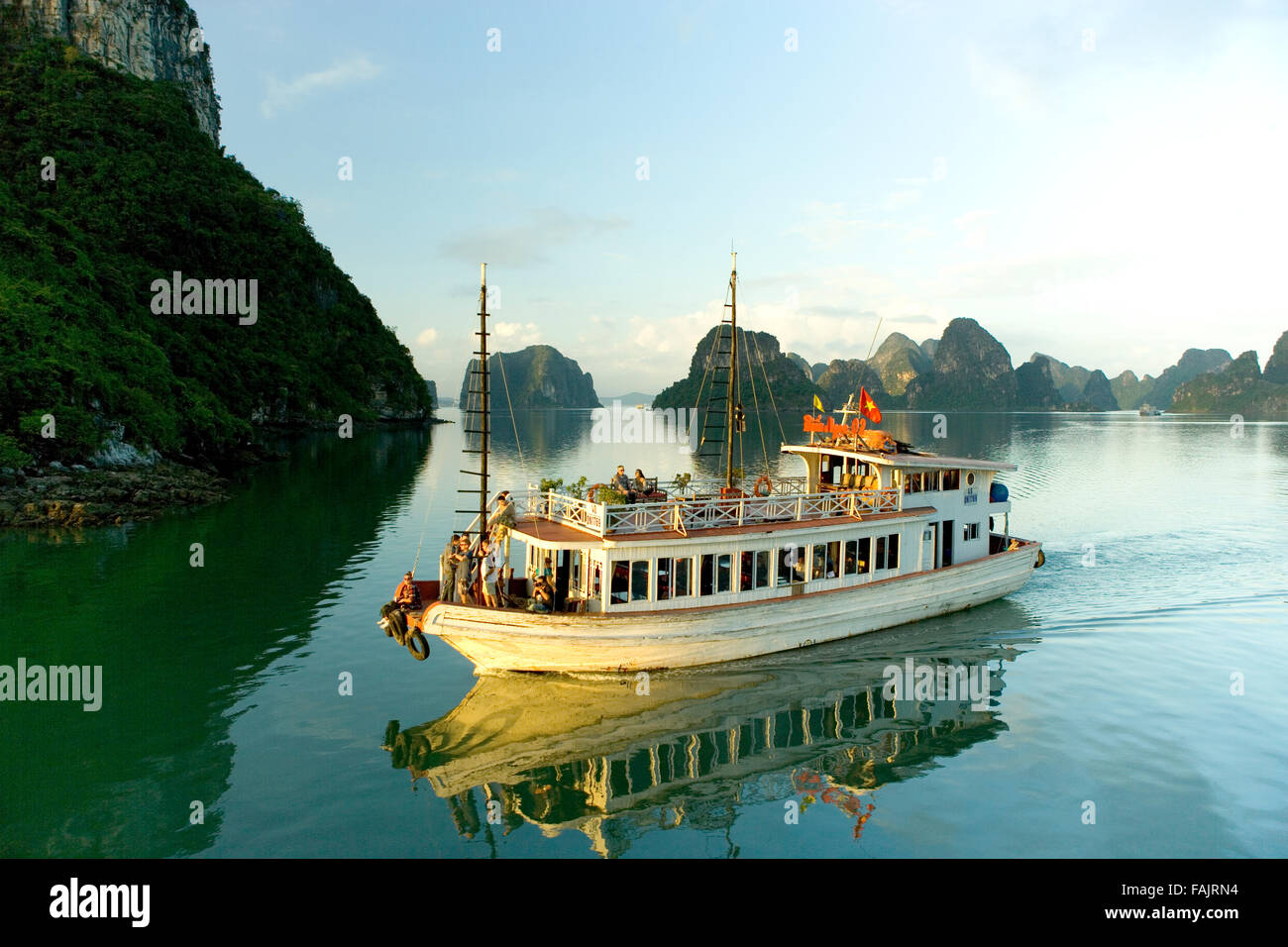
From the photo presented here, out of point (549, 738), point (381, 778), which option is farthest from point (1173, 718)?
point (381, 778)

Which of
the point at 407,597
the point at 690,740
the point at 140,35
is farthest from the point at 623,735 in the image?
the point at 140,35

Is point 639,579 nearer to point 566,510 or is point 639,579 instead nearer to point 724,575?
point 724,575

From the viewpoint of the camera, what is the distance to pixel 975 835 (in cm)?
1093

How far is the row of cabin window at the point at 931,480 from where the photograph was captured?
66.3 ft

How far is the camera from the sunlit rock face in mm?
77062

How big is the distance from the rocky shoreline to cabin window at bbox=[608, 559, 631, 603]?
26908mm

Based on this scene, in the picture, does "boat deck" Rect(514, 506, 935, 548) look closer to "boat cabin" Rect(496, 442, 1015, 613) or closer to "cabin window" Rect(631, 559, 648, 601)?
"boat cabin" Rect(496, 442, 1015, 613)

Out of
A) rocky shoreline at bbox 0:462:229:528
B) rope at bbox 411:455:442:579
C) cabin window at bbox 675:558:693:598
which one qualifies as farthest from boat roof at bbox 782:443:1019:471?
rocky shoreline at bbox 0:462:229:528

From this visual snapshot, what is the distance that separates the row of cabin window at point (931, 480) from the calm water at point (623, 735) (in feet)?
13.0

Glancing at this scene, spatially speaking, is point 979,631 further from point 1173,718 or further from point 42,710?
point 42,710

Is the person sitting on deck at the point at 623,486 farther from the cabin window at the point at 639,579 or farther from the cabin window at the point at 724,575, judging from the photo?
the cabin window at the point at 724,575

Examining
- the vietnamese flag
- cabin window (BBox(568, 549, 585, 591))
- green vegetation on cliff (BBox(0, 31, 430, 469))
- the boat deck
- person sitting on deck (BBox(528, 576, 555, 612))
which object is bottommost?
person sitting on deck (BBox(528, 576, 555, 612))

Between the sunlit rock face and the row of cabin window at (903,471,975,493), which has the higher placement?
the sunlit rock face
